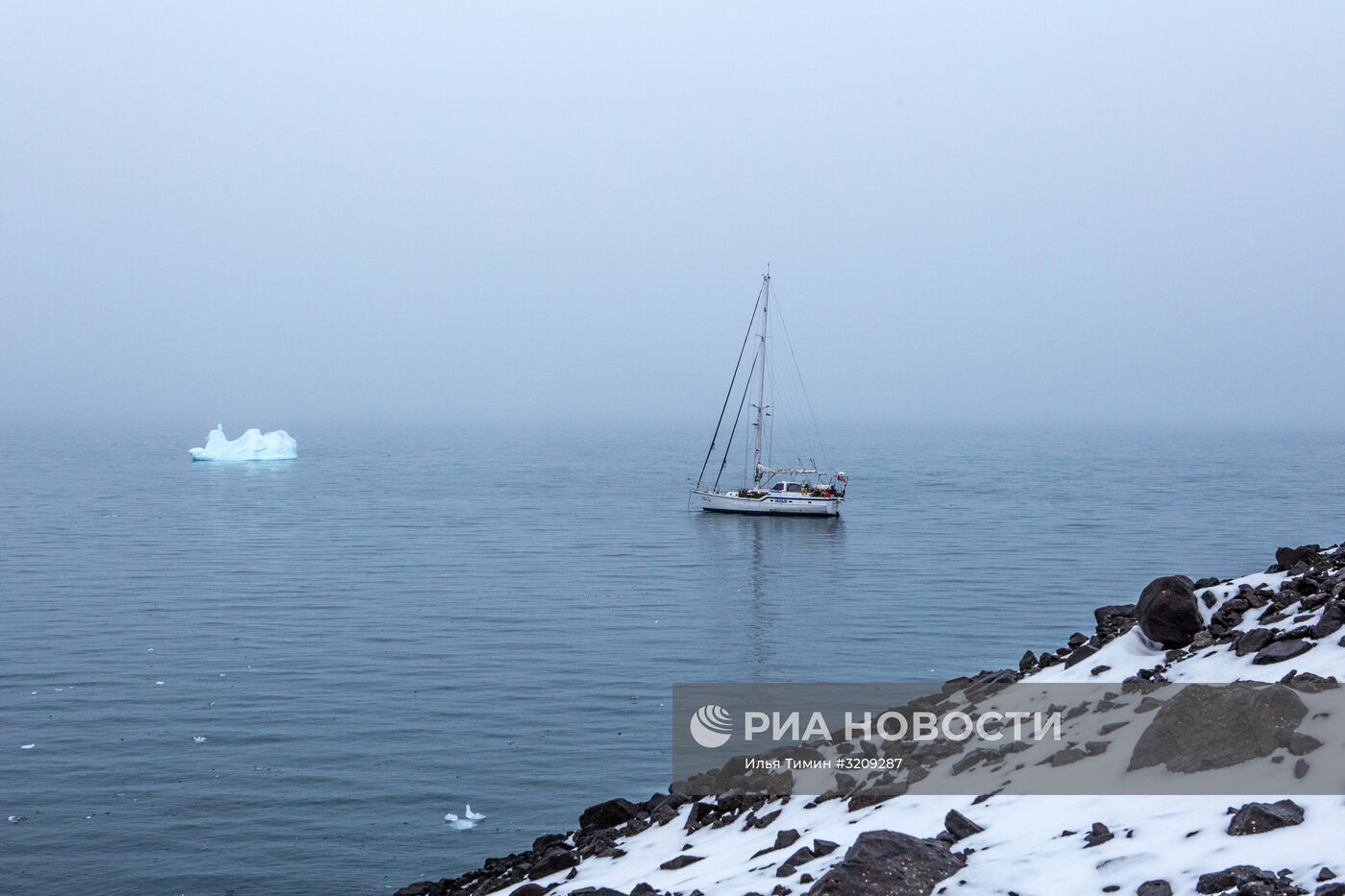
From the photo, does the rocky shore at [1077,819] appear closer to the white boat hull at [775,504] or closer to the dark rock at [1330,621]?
the dark rock at [1330,621]

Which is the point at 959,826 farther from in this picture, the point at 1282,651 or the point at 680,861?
the point at 1282,651

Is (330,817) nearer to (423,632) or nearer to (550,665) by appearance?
(550,665)

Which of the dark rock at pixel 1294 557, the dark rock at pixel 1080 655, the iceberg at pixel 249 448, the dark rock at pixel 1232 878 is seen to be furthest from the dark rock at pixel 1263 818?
the iceberg at pixel 249 448

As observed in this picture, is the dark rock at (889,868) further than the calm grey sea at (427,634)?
No

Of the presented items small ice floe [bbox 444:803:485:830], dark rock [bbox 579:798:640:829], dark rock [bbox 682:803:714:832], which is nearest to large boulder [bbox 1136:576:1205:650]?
dark rock [bbox 682:803:714:832]

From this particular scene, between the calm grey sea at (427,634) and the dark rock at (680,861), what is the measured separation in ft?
22.7

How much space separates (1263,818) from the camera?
7.98 m

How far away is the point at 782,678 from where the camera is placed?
30.6 m

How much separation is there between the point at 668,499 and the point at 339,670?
5976 centimetres

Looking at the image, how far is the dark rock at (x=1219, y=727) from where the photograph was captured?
30.2ft

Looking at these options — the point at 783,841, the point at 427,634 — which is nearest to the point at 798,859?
the point at 783,841

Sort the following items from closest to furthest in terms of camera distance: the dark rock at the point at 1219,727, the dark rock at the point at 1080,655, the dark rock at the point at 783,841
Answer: the dark rock at the point at 1219,727 < the dark rock at the point at 783,841 < the dark rock at the point at 1080,655

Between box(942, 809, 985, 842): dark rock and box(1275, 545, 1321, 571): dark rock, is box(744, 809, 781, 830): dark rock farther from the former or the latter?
box(1275, 545, 1321, 571): dark rock

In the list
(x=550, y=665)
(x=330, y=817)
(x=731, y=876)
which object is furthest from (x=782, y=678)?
(x=731, y=876)
